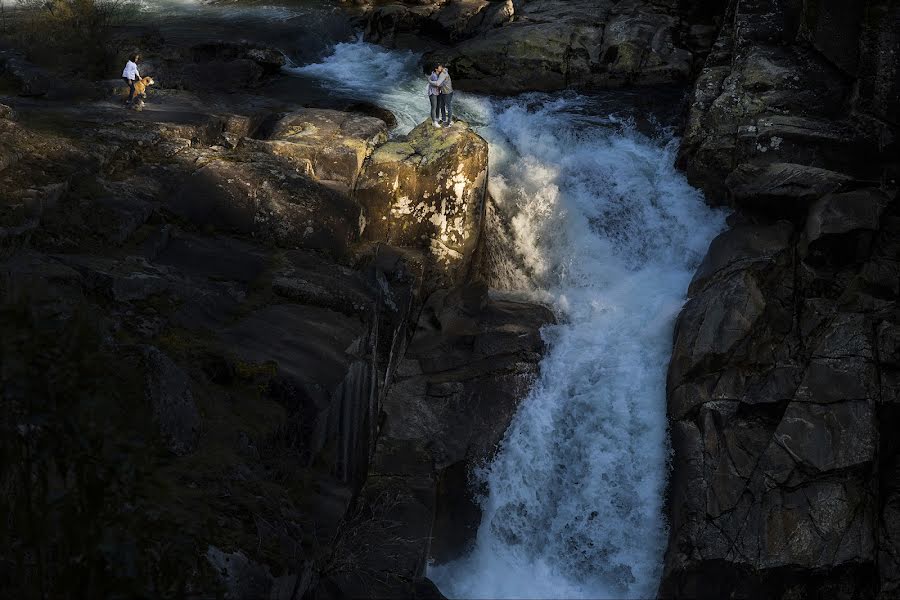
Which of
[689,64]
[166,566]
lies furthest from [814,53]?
[166,566]

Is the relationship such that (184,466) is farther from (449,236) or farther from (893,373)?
(893,373)

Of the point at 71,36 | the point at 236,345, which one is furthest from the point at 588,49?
the point at 236,345

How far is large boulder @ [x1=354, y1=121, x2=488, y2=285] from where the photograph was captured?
1870 cm

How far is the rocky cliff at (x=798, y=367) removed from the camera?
44.5 ft

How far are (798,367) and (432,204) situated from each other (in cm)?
887

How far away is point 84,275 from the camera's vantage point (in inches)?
488

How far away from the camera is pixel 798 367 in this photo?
14.8m

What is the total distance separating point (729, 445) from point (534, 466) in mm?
3839

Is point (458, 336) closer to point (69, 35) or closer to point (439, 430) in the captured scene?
point (439, 430)

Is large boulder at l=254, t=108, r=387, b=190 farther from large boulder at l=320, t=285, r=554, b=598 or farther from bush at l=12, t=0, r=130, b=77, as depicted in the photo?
bush at l=12, t=0, r=130, b=77

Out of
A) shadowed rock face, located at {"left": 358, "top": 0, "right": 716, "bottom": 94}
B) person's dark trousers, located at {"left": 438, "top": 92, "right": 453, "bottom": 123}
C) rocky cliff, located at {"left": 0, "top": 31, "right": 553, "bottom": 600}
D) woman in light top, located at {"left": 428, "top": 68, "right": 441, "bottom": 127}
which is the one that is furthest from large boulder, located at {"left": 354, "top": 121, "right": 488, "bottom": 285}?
shadowed rock face, located at {"left": 358, "top": 0, "right": 716, "bottom": 94}

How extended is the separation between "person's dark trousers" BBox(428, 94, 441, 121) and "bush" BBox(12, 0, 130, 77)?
34.2ft

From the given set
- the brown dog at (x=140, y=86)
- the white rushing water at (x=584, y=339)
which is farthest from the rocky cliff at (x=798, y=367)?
the brown dog at (x=140, y=86)

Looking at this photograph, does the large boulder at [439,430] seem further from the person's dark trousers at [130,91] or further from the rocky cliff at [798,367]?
the person's dark trousers at [130,91]
